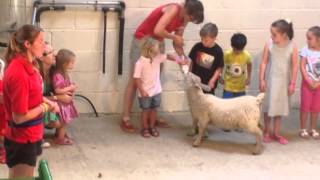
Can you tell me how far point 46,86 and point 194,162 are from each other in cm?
124

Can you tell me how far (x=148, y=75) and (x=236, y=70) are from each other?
2.44ft

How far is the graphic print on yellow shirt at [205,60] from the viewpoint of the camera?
15.9 ft

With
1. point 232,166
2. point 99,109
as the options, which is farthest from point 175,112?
point 232,166

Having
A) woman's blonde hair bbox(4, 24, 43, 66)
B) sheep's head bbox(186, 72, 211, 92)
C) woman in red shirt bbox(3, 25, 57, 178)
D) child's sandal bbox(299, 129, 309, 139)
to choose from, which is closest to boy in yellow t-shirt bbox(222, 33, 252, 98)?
sheep's head bbox(186, 72, 211, 92)

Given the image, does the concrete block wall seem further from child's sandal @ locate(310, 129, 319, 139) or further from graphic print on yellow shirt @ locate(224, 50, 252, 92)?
child's sandal @ locate(310, 129, 319, 139)

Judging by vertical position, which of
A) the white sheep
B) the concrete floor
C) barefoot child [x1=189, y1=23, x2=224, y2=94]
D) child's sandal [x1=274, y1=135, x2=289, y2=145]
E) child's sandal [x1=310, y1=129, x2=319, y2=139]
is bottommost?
the concrete floor

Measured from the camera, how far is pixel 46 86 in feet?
14.6

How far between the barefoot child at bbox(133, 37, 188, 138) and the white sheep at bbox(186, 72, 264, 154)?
0.29 meters

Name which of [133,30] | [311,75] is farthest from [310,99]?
[133,30]

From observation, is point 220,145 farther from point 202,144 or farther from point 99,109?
point 99,109

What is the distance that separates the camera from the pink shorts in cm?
490

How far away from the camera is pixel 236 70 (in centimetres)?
492

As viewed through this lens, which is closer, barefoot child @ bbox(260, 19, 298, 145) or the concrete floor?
the concrete floor

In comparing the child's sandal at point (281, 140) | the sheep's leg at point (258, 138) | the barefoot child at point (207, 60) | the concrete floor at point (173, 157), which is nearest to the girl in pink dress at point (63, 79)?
the concrete floor at point (173, 157)
